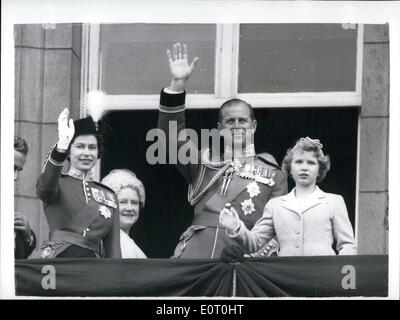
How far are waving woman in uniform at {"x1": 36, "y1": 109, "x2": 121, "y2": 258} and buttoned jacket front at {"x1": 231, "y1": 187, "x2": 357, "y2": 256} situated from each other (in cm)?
93

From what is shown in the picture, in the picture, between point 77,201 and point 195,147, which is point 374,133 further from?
point 77,201

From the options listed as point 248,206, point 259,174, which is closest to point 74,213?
point 248,206

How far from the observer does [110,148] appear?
1109 cm

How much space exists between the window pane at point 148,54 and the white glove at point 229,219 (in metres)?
0.86

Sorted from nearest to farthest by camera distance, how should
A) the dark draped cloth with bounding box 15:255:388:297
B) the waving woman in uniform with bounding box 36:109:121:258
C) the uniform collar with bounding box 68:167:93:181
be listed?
the dark draped cloth with bounding box 15:255:388:297, the waving woman in uniform with bounding box 36:109:121:258, the uniform collar with bounding box 68:167:93:181

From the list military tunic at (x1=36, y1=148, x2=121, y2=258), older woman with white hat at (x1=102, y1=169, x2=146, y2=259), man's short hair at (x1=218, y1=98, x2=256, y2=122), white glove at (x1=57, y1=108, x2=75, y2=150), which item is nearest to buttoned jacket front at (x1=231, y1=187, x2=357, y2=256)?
man's short hair at (x1=218, y1=98, x2=256, y2=122)

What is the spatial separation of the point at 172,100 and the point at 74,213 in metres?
1.04

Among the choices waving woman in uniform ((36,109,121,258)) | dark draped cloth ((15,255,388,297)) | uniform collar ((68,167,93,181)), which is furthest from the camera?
uniform collar ((68,167,93,181))

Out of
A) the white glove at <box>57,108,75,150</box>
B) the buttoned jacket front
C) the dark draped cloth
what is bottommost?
the dark draped cloth

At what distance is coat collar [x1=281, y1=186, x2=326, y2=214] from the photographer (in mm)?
10992

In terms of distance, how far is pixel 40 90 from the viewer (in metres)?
11.1

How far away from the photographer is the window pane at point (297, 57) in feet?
36.3

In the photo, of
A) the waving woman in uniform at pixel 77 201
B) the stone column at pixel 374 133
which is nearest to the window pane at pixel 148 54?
the waving woman in uniform at pixel 77 201

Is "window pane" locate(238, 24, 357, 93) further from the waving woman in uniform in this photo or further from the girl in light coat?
the waving woman in uniform
